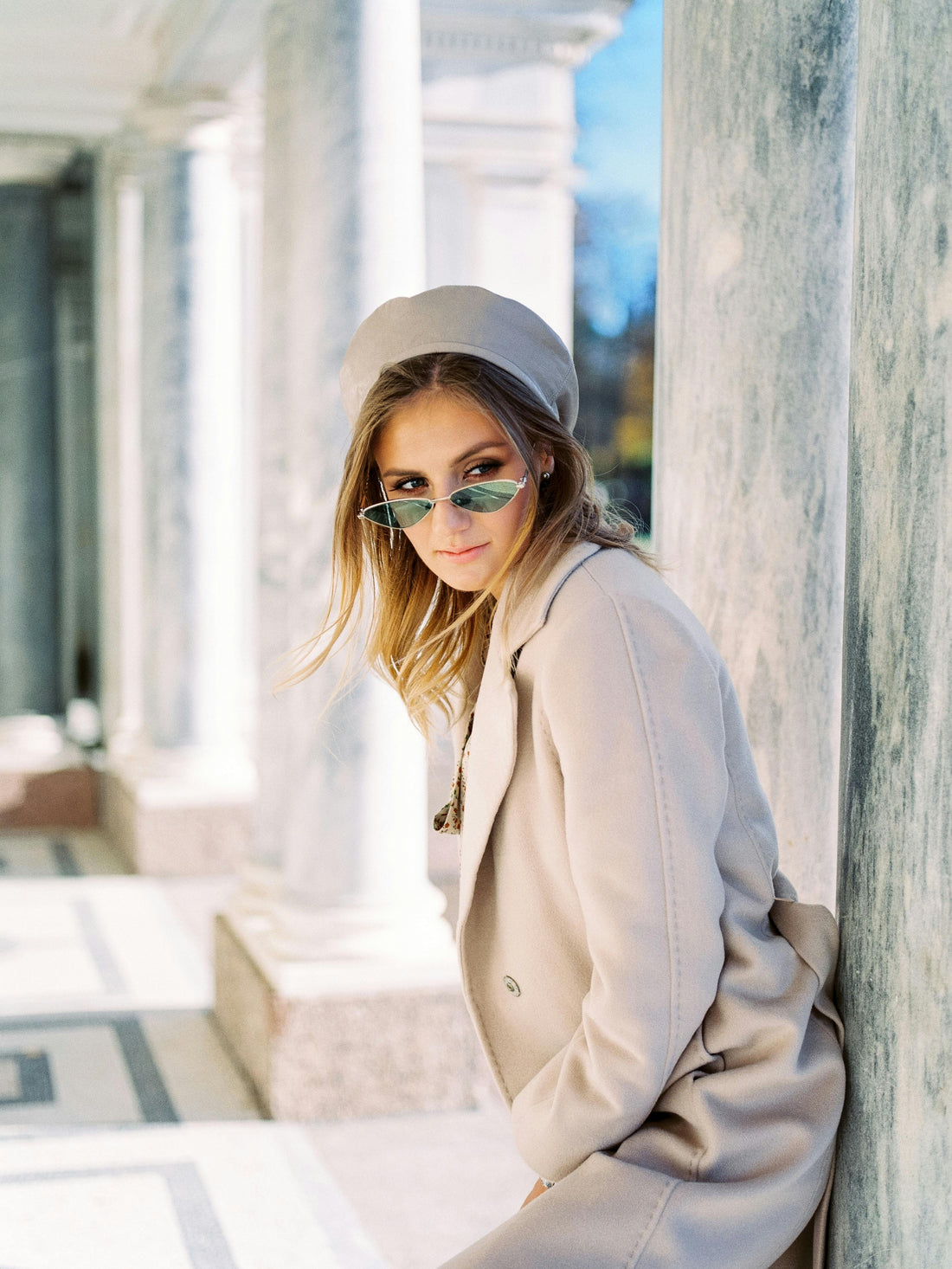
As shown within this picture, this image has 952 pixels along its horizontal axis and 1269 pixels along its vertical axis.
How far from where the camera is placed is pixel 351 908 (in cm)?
546

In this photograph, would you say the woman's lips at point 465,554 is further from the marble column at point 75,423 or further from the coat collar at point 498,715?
the marble column at point 75,423

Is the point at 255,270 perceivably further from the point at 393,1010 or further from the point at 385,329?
the point at 385,329

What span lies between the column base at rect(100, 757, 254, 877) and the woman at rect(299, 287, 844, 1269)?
7.62 meters

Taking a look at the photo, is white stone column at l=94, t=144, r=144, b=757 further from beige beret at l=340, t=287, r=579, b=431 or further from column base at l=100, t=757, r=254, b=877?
beige beret at l=340, t=287, r=579, b=431

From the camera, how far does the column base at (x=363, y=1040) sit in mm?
5312

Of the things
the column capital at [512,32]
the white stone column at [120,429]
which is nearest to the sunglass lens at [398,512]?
the column capital at [512,32]

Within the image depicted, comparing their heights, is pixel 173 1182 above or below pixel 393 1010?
below

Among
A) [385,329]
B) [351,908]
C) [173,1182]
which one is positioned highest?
[385,329]

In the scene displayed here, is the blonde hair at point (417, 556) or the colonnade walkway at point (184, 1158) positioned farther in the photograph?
the colonnade walkway at point (184, 1158)

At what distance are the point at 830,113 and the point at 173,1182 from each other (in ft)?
12.9

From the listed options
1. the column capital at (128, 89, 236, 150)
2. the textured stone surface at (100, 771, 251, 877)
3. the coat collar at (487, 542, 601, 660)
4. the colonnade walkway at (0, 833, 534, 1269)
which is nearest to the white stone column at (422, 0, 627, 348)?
the column capital at (128, 89, 236, 150)

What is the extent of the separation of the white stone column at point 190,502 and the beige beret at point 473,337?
7.66 meters

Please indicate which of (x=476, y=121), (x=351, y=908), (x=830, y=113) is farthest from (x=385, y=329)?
(x=476, y=121)

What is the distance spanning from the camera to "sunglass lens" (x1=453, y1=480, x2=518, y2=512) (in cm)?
218
